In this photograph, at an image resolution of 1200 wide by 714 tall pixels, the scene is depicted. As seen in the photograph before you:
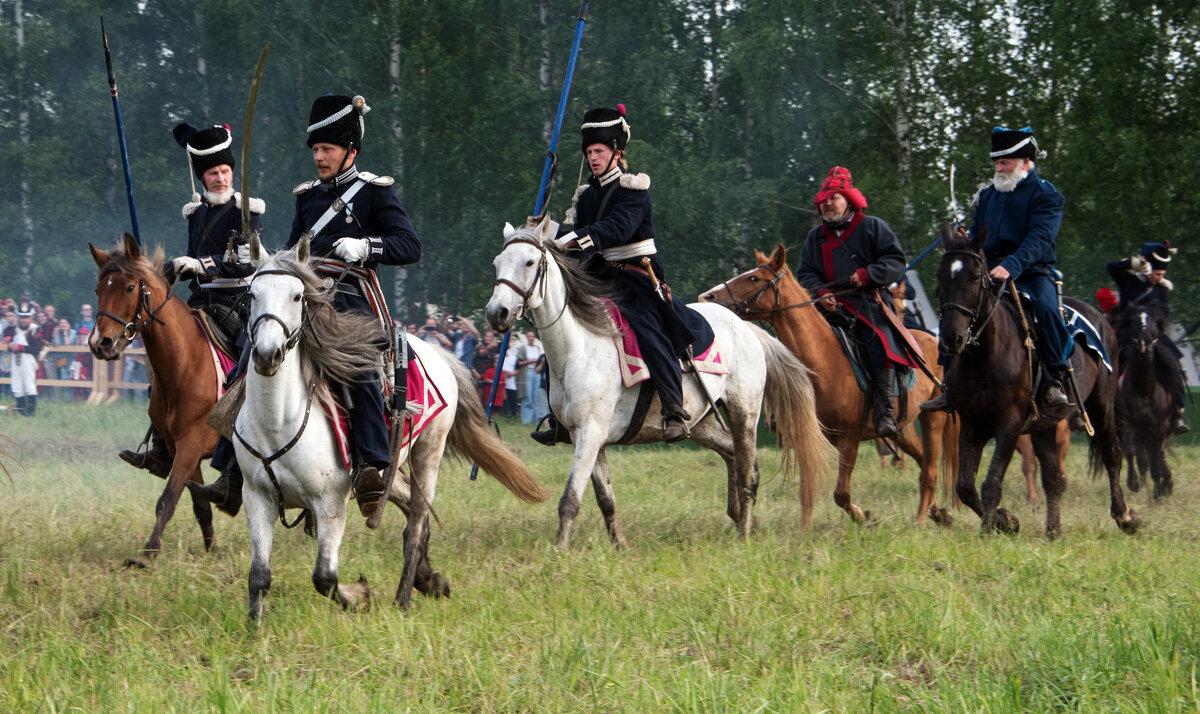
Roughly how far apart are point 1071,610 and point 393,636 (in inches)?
117

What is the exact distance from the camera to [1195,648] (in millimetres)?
4680

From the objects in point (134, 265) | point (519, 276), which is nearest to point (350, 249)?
point (519, 276)

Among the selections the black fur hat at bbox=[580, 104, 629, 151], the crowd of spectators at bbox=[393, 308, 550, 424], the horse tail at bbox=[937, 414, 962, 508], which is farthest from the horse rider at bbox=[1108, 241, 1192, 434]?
the crowd of spectators at bbox=[393, 308, 550, 424]

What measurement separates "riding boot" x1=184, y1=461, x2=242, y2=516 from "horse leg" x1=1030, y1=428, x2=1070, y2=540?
16.8 feet

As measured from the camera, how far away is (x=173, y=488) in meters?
7.44

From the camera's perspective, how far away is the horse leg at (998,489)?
7.98m

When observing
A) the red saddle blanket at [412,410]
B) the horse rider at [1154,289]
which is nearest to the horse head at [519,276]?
Result: the red saddle blanket at [412,410]

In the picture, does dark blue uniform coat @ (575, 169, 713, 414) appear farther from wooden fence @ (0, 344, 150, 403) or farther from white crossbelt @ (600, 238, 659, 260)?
wooden fence @ (0, 344, 150, 403)

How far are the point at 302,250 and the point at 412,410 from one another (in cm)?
121

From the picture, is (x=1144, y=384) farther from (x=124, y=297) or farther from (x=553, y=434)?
(x=124, y=297)

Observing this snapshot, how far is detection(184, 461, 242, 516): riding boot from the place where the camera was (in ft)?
20.5

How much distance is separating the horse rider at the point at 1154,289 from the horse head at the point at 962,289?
477 centimetres

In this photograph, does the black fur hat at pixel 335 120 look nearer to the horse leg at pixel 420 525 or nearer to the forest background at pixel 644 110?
the horse leg at pixel 420 525

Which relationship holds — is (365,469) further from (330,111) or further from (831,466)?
(831,466)
